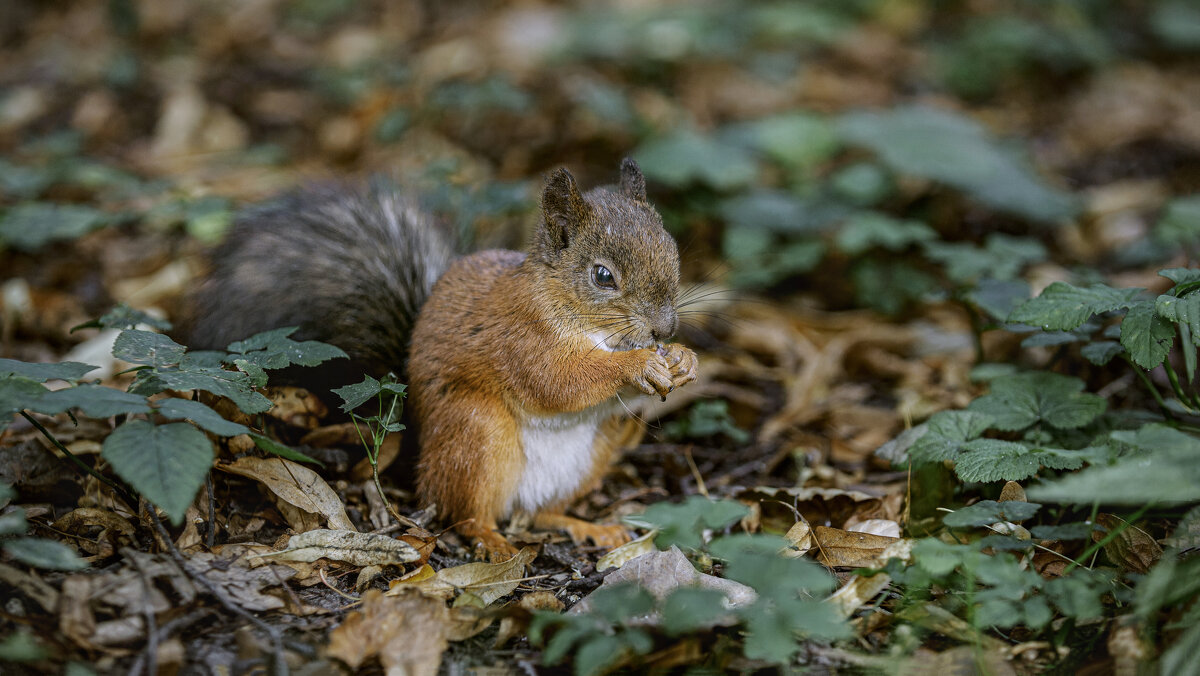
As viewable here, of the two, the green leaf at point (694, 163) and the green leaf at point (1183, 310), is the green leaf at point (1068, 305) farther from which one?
the green leaf at point (694, 163)

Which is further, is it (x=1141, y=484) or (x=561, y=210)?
(x=561, y=210)

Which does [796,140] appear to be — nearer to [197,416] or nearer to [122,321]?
[122,321]

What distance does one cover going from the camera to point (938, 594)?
7.50 feet

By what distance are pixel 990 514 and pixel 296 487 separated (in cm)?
198

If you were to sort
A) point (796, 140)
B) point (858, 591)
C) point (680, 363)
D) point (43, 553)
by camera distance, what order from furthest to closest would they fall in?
1. point (796, 140)
2. point (680, 363)
3. point (858, 591)
4. point (43, 553)

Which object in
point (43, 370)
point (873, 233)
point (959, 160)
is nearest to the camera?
point (43, 370)

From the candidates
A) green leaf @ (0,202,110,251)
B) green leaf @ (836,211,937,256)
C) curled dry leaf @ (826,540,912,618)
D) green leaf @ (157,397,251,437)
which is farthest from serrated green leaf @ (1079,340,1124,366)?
green leaf @ (0,202,110,251)

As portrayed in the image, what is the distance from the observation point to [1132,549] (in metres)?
2.32

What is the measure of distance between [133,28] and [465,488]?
640 centimetres

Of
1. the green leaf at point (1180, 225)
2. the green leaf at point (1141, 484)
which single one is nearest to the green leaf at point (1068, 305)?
the green leaf at point (1141, 484)

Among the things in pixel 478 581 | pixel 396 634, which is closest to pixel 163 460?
pixel 396 634

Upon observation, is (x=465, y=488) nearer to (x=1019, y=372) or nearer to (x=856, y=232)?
(x=1019, y=372)

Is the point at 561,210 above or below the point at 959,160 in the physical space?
above

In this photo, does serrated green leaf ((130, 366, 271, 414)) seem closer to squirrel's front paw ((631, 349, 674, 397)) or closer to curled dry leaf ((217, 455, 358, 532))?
curled dry leaf ((217, 455, 358, 532))
